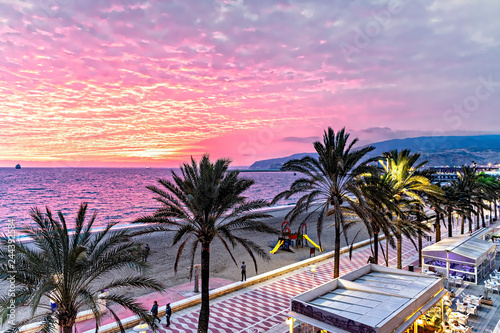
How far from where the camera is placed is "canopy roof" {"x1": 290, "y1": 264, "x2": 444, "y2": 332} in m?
8.12

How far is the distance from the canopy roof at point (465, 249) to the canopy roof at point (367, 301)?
687 cm

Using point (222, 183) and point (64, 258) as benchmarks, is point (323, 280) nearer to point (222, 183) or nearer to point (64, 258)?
point (222, 183)

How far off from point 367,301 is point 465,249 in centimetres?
1158

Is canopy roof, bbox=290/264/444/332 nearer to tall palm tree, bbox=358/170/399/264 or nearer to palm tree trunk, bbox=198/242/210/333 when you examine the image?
tall palm tree, bbox=358/170/399/264

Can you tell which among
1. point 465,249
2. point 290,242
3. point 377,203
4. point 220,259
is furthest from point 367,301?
point 290,242

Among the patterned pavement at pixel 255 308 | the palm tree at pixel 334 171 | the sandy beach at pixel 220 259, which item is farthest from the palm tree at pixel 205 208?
the sandy beach at pixel 220 259

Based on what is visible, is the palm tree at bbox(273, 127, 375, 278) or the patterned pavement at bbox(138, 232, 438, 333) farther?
the palm tree at bbox(273, 127, 375, 278)

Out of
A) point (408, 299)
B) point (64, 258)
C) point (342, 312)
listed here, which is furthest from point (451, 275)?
point (64, 258)

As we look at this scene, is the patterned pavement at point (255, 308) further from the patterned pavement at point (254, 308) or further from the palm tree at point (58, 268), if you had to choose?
the palm tree at point (58, 268)

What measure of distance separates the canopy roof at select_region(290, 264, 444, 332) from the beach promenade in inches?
118

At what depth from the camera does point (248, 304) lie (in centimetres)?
1443

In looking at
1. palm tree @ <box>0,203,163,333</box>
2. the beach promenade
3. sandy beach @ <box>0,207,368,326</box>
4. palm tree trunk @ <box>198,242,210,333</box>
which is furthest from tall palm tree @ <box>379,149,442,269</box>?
palm tree @ <box>0,203,163,333</box>

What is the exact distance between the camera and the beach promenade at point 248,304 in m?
12.2

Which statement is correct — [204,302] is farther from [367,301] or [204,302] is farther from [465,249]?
[465,249]
